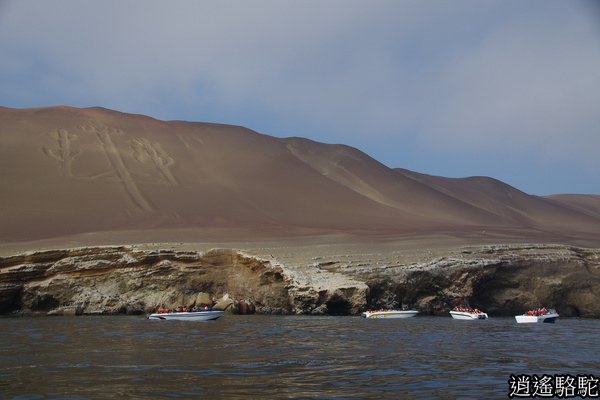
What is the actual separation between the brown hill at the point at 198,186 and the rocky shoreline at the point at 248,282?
14.1 meters

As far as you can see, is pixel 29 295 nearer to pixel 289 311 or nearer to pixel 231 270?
pixel 231 270

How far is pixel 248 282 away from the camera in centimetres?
3956

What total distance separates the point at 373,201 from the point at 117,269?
172 ft

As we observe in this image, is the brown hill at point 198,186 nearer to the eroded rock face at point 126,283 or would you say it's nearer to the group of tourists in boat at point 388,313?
the eroded rock face at point 126,283

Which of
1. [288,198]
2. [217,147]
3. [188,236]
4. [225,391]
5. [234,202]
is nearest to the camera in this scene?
[225,391]

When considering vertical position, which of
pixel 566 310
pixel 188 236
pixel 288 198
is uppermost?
pixel 288 198

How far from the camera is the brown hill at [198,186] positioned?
63656 millimetres

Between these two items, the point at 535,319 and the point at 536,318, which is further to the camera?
the point at 536,318

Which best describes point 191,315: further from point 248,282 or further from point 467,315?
point 467,315

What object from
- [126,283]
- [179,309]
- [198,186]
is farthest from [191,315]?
[198,186]

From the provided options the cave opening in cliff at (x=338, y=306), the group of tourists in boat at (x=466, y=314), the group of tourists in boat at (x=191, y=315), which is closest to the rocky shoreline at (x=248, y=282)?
the cave opening in cliff at (x=338, y=306)

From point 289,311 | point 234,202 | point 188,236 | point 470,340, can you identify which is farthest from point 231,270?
point 234,202

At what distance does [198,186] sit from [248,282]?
130ft

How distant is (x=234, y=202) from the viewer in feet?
243
